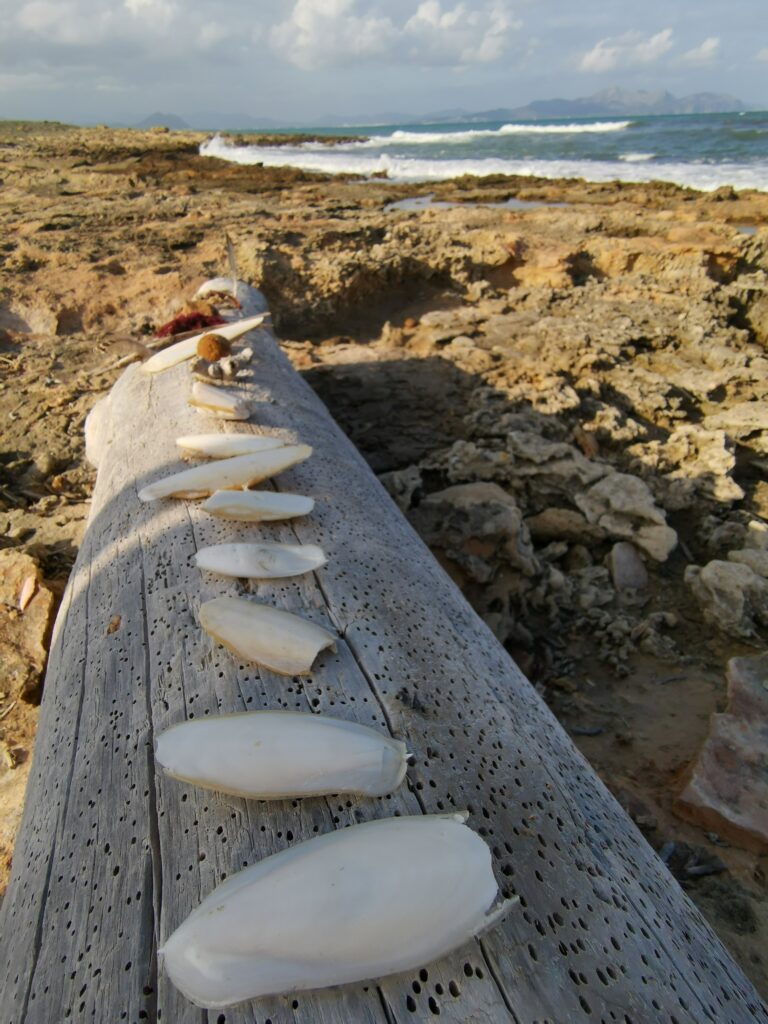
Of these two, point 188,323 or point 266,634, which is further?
point 188,323

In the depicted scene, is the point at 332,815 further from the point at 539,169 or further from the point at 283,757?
the point at 539,169

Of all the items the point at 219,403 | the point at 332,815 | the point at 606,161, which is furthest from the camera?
the point at 606,161

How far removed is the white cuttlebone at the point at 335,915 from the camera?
2.47 feet

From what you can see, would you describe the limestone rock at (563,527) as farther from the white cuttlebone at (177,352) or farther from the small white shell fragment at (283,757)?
the small white shell fragment at (283,757)

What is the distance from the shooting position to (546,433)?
3861mm

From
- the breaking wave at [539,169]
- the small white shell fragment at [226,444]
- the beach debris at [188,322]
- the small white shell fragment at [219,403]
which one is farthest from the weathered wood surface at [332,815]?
the breaking wave at [539,169]

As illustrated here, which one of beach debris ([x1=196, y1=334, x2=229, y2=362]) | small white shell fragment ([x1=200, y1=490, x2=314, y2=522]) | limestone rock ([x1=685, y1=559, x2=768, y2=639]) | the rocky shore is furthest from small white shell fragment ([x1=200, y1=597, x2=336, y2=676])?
limestone rock ([x1=685, y1=559, x2=768, y2=639])

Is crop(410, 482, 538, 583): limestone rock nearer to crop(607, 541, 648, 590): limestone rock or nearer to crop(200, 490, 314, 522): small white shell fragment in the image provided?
crop(607, 541, 648, 590): limestone rock

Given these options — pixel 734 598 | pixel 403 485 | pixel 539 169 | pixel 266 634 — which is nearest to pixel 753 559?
pixel 734 598

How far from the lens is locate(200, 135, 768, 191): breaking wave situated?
1491 cm

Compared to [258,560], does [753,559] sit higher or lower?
lower

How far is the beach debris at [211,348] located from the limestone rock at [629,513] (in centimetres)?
201

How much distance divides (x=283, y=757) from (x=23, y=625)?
1.67 metres

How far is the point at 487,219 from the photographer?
28.1ft
